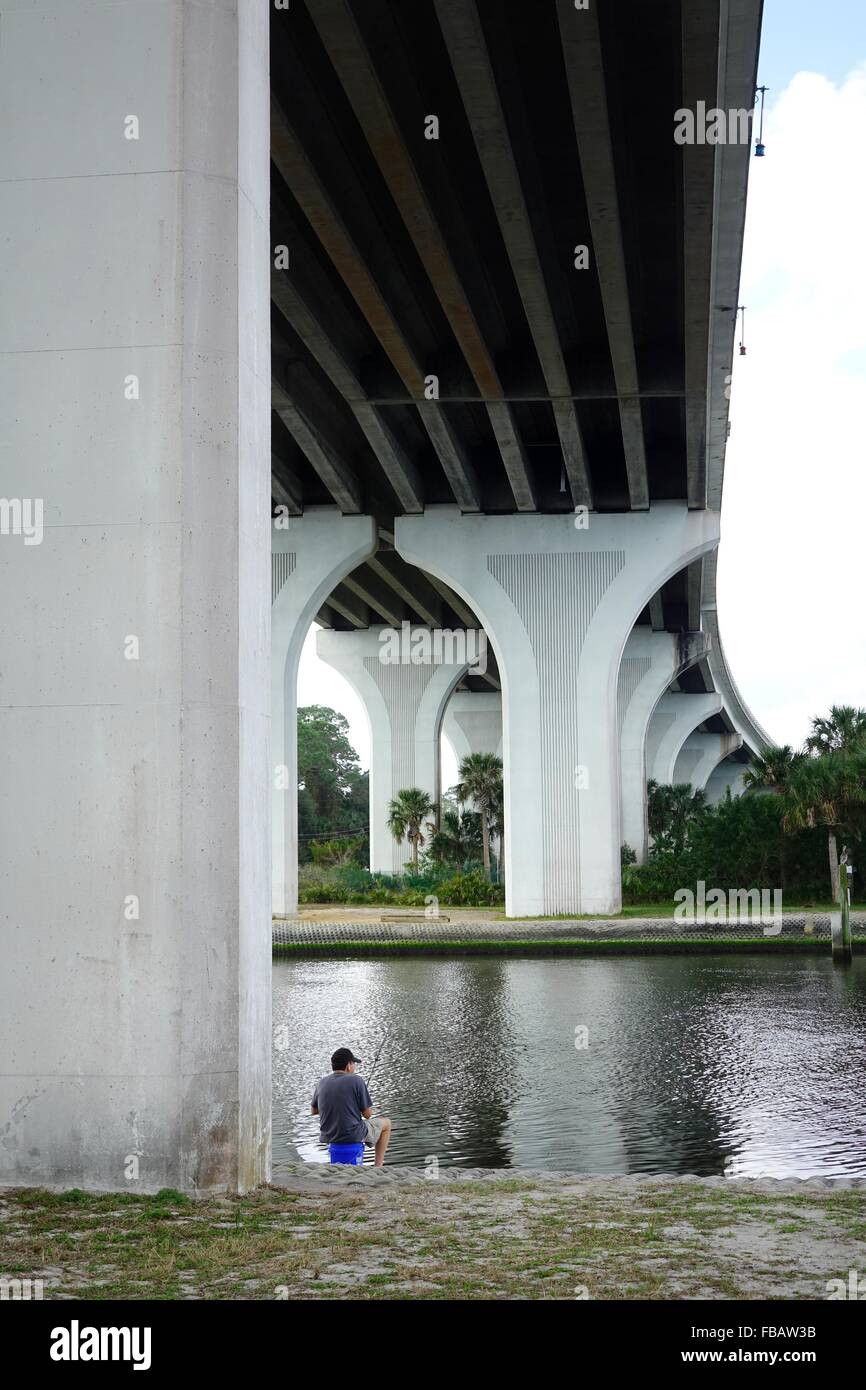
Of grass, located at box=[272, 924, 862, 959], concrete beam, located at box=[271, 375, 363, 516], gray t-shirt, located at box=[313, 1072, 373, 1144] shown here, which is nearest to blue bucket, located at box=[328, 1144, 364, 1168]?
gray t-shirt, located at box=[313, 1072, 373, 1144]

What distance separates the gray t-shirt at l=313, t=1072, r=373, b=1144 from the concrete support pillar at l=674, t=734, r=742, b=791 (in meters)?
76.0

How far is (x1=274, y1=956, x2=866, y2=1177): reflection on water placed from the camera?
9180mm

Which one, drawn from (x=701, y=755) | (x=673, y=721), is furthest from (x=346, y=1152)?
(x=701, y=755)

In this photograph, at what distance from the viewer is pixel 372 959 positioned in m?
26.1

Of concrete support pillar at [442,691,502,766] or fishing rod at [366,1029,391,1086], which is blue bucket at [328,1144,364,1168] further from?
concrete support pillar at [442,691,502,766]

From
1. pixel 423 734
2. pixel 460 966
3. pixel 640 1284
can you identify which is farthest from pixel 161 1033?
pixel 423 734

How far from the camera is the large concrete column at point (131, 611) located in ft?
22.2

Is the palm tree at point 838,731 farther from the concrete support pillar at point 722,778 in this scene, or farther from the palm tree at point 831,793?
the concrete support pillar at point 722,778

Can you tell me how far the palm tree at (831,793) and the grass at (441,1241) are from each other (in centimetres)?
2452

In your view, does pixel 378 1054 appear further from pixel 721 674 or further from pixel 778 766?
pixel 721 674

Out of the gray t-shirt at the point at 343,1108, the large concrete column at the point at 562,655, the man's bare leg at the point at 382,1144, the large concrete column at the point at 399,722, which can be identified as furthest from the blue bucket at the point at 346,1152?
the large concrete column at the point at 399,722

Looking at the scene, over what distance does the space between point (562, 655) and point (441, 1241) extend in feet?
88.4

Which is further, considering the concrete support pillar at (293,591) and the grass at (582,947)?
the concrete support pillar at (293,591)
